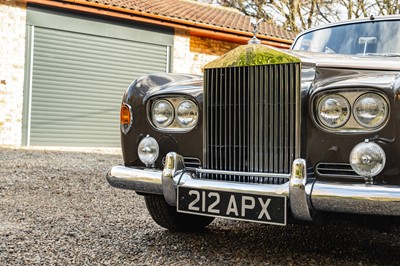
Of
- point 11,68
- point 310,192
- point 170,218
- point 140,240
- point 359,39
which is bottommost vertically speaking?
point 140,240

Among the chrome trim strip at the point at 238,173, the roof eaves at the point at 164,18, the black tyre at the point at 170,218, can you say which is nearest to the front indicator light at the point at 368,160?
the chrome trim strip at the point at 238,173

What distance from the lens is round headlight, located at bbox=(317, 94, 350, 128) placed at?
8.65 feet

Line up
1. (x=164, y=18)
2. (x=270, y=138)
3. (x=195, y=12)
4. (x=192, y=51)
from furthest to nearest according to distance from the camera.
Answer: (x=195, y=12)
(x=192, y=51)
(x=164, y=18)
(x=270, y=138)

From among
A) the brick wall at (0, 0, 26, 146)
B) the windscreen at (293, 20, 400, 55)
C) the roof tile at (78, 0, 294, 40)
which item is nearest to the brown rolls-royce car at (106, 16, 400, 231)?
the windscreen at (293, 20, 400, 55)

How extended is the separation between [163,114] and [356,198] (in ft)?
4.40

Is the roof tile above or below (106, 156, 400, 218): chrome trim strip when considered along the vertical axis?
above

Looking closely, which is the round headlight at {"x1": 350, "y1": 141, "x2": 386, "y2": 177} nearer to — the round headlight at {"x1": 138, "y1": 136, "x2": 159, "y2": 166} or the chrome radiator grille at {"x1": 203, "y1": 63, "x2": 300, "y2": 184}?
the chrome radiator grille at {"x1": 203, "y1": 63, "x2": 300, "y2": 184}

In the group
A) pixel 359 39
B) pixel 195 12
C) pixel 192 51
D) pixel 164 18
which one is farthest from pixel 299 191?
pixel 195 12

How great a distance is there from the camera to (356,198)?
2.46 metres

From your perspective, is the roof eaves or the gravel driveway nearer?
the gravel driveway

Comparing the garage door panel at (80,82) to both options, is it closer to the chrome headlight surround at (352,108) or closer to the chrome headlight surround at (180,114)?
the chrome headlight surround at (180,114)

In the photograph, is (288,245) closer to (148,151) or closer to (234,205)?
(234,205)

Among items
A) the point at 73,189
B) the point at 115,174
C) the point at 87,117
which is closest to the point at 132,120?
the point at 115,174

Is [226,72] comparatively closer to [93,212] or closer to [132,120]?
[132,120]
